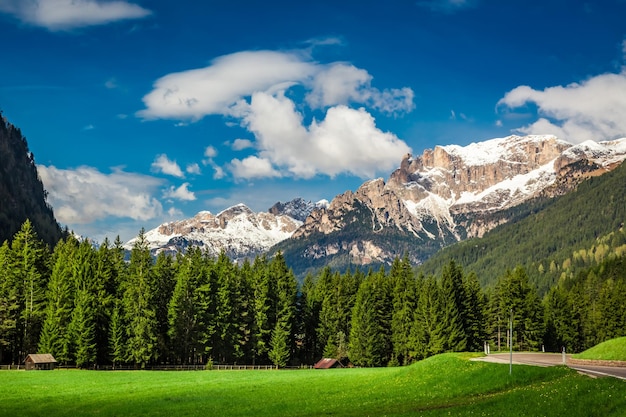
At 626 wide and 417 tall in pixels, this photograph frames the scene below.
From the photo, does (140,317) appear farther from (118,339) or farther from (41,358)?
(41,358)

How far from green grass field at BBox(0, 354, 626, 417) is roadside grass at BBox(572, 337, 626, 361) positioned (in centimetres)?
1029

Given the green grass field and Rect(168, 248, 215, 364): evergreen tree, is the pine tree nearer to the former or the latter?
Rect(168, 248, 215, 364): evergreen tree

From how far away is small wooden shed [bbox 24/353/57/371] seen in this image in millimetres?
77812

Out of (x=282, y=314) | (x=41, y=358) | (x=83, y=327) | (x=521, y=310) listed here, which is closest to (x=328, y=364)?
(x=282, y=314)

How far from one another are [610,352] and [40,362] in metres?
65.3

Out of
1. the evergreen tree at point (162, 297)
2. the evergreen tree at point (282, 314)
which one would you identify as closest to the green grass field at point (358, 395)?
the evergreen tree at point (162, 297)

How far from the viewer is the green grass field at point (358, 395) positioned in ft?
106

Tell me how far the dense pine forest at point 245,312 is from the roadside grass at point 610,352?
48.4m

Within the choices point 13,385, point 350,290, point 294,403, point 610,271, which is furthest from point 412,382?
point 610,271

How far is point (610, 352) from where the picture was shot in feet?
165

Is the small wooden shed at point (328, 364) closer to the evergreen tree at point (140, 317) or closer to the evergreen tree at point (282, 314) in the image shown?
the evergreen tree at point (282, 314)

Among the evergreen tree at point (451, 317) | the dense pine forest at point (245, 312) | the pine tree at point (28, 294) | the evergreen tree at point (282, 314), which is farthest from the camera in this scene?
the evergreen tree at point (282, 314)

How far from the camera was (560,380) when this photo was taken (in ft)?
123

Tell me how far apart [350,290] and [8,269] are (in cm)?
5914
